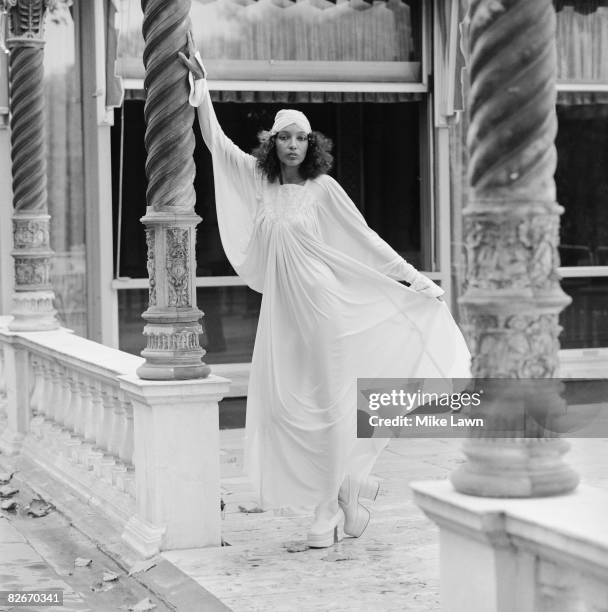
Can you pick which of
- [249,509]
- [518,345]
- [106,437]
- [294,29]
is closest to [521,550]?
[518,345]

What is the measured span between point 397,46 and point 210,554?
7.71 metres

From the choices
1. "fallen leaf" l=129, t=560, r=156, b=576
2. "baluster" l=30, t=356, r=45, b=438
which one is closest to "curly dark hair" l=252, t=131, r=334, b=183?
"fallen leaf" l=129, t=560, r=156, b=576

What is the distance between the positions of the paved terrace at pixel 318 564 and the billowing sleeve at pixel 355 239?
1.32 m

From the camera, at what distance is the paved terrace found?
6.08 meters

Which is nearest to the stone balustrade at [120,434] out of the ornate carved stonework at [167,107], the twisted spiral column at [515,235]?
the ornate carved stonework at [167,107]

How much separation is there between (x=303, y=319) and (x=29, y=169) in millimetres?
4119

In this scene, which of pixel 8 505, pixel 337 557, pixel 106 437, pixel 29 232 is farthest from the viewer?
pixel 29 232

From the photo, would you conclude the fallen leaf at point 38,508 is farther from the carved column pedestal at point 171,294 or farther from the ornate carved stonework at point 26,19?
the ornate carved stonework at point 26,19

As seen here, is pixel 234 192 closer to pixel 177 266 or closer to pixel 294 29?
pixel 177 266

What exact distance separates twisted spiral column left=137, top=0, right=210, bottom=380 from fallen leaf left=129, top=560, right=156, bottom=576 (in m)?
0.90

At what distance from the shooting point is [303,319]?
7.18 metres

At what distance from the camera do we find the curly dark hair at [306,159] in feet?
23.8

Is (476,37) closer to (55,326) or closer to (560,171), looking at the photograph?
(55,326)

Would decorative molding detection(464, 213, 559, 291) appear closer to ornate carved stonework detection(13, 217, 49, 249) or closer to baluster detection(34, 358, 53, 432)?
baluster detection(34, 358, 53, 432)
